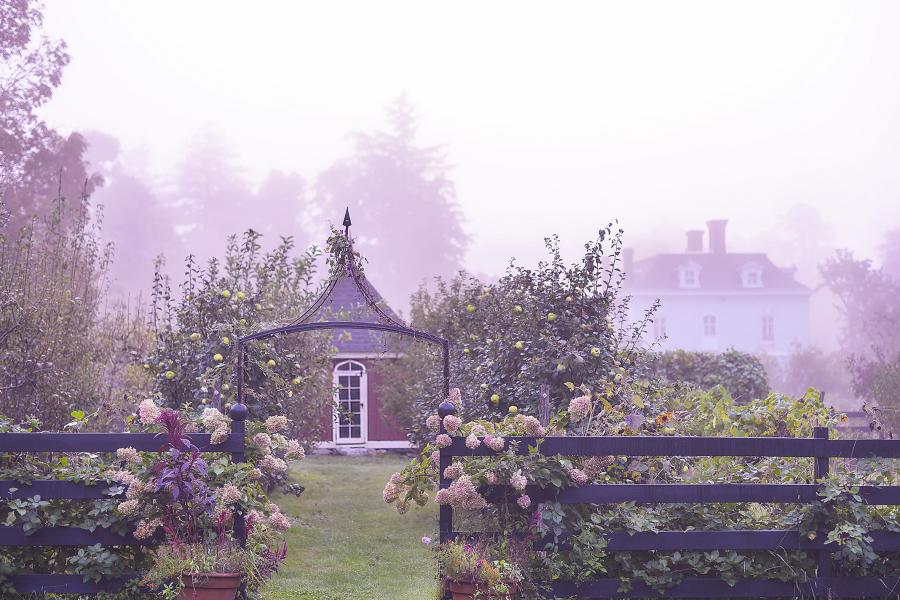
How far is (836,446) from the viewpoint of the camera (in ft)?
19.1

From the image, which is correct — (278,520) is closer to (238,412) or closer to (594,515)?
(238,412)

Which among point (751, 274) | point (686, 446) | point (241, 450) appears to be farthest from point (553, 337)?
point (751, 274)

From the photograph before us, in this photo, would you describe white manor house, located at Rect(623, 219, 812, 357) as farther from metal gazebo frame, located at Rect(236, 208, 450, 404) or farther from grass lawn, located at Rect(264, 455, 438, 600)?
metal gazebo frame, located at Rect(236, 208, 450, 404)

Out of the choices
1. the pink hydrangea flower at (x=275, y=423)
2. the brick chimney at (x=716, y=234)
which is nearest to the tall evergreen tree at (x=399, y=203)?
the brick chimney at (x=716, y=234)

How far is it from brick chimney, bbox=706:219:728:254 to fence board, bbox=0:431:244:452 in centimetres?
4048

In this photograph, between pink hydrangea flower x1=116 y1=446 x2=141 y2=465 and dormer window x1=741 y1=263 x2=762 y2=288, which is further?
dormer window x1=741 y1=263 x2=762 y2=288

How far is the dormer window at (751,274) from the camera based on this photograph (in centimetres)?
4169

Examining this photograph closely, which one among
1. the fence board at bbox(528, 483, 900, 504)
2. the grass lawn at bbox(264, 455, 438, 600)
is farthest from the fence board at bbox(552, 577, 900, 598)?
the grass lawn at bbox(264, 455, 438, 600)

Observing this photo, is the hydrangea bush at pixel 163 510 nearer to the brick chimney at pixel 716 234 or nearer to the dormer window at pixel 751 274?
the dormer window at pixel 751 274

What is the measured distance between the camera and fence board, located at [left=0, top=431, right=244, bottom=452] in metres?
5.53

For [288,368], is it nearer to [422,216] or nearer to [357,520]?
[357,520]

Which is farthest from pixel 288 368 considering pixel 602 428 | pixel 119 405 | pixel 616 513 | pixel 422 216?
pixel 422 216

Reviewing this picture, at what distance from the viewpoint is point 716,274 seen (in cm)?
4200

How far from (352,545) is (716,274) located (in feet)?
115
